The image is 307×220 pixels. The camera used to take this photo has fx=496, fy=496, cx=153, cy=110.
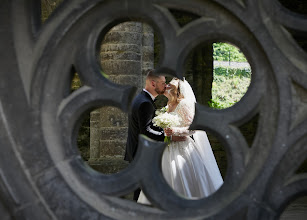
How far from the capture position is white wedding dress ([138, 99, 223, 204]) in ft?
17.8

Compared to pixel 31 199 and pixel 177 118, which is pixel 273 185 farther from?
pixel 177 118

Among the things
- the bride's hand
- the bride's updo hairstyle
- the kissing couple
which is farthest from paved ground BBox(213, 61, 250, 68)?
the bride's hand

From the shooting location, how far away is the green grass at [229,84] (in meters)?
21.2

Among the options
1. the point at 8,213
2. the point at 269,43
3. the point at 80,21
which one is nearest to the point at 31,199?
the point at 8,213

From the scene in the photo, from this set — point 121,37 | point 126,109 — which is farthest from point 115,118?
point 126,109

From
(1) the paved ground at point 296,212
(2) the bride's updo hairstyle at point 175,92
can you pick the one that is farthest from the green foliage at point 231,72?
(2) the bride's updo hairstyle at point 175,92

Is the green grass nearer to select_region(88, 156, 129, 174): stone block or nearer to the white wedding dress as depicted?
select_region(88, 156, 129, 174): stone block

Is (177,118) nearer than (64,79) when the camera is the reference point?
No

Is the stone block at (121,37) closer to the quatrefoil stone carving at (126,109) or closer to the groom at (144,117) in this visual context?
the groom at (144,117)

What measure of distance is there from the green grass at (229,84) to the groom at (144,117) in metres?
15.2

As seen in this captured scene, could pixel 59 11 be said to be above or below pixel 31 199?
above

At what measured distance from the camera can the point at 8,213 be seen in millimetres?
1504

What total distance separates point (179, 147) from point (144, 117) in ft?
1.98

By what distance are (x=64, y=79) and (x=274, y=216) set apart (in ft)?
2.50
